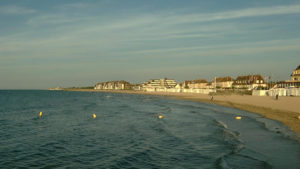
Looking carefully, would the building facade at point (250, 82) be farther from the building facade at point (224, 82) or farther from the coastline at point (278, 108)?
the coastline at point (278, 108)

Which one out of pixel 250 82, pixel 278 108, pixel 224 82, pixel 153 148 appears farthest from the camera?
pixel 224 82

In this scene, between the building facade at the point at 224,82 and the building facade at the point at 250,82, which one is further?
the building facade at the point at 224,82

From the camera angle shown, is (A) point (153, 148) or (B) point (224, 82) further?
(B) point (224, 82)

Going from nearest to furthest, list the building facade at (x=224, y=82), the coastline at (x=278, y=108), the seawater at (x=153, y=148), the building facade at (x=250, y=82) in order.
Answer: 1. the seawater at (x=153, y=148)
2. the coastline at (x=278, y=108)
3. the building facade at (x=250, y=82)
4. the building facade at (x=224, y=82)

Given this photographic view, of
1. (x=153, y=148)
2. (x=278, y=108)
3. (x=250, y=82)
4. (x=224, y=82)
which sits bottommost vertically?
(x=153, y=148)

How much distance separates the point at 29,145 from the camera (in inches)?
730

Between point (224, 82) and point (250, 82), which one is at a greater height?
point (224, 82)

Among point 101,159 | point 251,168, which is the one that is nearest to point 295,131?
point 251,168

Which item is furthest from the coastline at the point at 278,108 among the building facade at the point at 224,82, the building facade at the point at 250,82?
the building facade at the point at 224,82

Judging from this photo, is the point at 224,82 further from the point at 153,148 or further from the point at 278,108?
the point at 153,148

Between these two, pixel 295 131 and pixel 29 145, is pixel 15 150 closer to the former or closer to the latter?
pixel 29 145

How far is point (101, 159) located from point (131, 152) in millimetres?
2191

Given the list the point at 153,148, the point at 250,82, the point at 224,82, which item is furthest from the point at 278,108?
the point at 224,82

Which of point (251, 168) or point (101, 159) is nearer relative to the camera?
point (251, 168)
